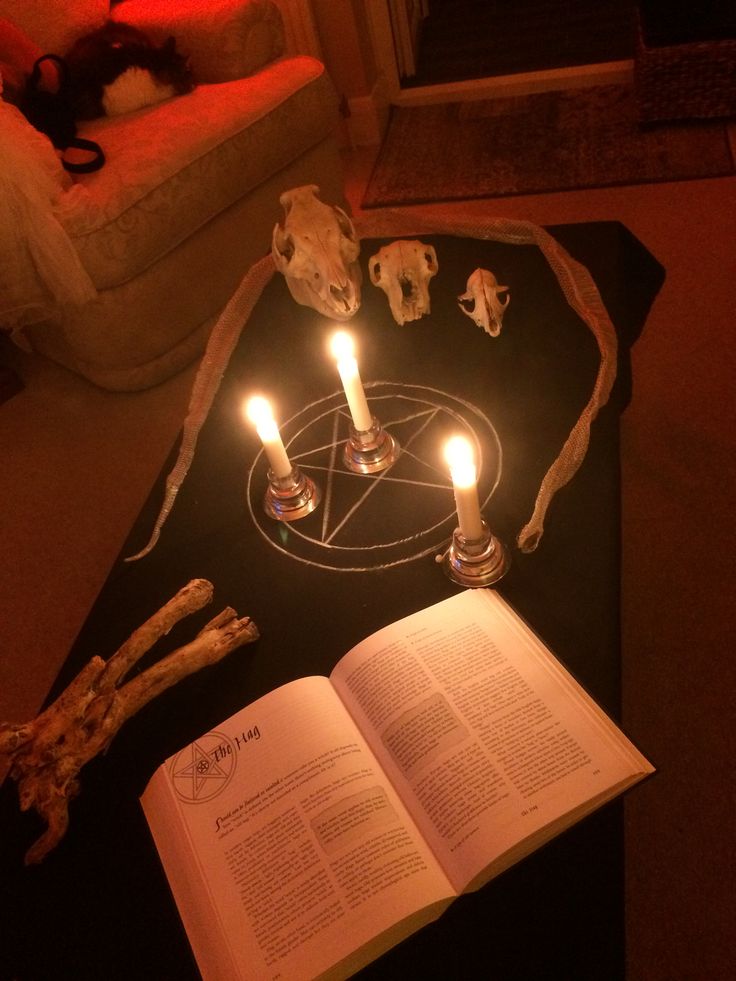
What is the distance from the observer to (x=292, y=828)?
680 millimetres

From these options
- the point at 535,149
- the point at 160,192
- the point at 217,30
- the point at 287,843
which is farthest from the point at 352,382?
the point at 535,149

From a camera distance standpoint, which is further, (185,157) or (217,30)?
(217,30)

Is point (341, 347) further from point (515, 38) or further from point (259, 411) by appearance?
point (515, 38)

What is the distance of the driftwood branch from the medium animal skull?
60 cm

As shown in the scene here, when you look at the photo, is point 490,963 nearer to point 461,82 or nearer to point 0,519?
point 0,519

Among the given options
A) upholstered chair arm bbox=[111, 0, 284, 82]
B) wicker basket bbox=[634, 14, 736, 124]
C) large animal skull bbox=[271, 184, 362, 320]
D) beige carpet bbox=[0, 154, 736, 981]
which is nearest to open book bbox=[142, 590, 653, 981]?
beige carpet bbox=[0, 154, 736, 981]

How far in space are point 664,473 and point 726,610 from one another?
0.32 metres

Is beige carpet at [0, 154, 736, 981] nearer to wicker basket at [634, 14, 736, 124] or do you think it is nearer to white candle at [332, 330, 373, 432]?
wicker basket at [634, 14, 736, 124]

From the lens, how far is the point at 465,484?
0.80 meters

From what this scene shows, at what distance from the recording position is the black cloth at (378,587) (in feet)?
2.12

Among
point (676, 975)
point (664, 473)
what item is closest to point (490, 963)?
point (676, 975)

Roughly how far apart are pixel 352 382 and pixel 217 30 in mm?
1515

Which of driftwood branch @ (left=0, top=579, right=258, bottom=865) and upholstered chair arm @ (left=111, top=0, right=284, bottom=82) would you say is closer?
driftwood branch @ (left=0, top=579, right=258, bottom=865)

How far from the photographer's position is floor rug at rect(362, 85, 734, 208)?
7.37 feet
